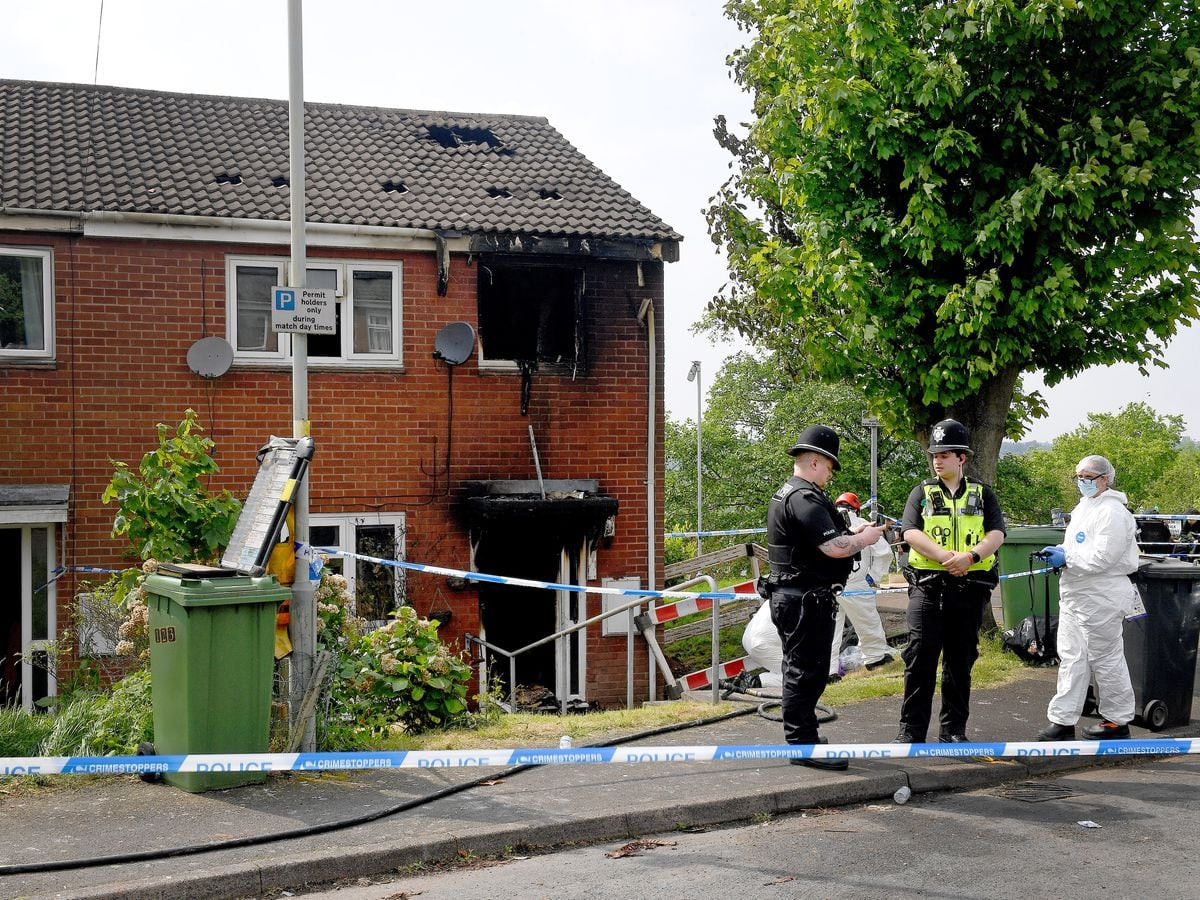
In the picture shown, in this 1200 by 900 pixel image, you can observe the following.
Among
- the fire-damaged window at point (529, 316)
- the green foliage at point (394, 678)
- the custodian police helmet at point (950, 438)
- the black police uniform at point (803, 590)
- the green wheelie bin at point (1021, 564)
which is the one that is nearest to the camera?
the black police uniform at point (803, 590)

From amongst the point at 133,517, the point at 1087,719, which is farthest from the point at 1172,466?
the point at 133,517

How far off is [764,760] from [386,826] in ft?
8.07

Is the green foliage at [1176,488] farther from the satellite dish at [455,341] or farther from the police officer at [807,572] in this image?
the police officer at [807,572]

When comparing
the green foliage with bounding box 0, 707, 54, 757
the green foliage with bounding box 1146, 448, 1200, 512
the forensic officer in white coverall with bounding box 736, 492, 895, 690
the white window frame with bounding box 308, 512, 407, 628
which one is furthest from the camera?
the green foliage with bounding box 1146, 448, 1200, 512

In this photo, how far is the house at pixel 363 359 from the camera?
12320mm

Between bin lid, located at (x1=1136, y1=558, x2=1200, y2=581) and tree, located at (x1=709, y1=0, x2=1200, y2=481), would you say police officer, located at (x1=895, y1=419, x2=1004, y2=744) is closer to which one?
bin lid, located at (x1=1136, y1=558, x2=1200, y2=581)

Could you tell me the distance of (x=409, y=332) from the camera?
1345 centimetres

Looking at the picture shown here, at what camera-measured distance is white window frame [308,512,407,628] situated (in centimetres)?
1306

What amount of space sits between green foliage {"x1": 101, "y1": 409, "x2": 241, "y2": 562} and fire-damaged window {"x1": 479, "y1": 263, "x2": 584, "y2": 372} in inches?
228

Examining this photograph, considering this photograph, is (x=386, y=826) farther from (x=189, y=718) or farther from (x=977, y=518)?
(x=977, y=518)

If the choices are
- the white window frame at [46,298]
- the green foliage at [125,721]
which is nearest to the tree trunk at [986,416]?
the green foliage at [125,721]

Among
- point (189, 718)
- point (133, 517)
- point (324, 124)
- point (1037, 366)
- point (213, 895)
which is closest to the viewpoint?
point (213, 895)

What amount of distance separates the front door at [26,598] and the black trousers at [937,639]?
8887mm

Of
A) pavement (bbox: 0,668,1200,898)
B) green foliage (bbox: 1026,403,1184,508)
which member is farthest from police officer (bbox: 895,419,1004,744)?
green foliage (bbox: 1026,403,1184,508)
